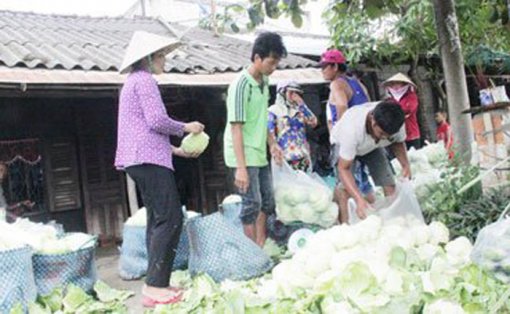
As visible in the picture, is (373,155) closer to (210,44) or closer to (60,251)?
(60,251)

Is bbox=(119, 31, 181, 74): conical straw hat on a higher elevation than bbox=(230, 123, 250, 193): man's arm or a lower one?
higher

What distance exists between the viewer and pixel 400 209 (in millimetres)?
3957

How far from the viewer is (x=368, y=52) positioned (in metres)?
8.41

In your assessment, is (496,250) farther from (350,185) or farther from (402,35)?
Answer: (402,35)

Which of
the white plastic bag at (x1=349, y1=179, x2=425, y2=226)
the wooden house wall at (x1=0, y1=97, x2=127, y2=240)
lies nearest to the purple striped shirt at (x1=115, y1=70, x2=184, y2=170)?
the white plastic bag at (x1=349, y1=179, x2=425, y2=226)

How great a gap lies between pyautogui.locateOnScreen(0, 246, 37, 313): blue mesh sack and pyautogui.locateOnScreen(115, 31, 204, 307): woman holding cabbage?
720 mm

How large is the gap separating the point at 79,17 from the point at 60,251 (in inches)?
261

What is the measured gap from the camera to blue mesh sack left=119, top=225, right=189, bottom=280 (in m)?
4.46

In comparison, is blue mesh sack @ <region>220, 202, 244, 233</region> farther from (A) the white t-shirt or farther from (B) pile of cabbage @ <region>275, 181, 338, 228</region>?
(A) the white t-shirt

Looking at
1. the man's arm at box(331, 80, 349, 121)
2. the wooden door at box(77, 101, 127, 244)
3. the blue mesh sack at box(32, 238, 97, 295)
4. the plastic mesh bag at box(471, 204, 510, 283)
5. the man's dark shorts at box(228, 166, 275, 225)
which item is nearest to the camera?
the plastic mesh bag at box(471, 204, 510, 283)

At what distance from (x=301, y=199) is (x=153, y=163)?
1482 millimetres

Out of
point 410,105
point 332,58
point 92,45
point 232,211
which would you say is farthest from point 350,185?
point 92,45

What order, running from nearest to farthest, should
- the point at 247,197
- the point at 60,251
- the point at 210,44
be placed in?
the point at 60,251 < the point at 247,197 < the point at 210,44

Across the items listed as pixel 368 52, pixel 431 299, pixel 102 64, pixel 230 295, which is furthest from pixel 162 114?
pixel 368 52
